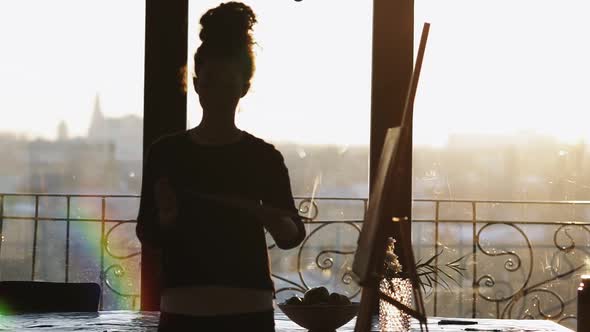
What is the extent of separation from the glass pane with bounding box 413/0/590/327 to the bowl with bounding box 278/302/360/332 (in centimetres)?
185

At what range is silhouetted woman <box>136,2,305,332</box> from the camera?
68.6 inches

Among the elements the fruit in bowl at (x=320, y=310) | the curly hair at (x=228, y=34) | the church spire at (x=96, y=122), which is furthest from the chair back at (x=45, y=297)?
the curly hair at (x=228, y=34)

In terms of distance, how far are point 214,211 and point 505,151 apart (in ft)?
9.79

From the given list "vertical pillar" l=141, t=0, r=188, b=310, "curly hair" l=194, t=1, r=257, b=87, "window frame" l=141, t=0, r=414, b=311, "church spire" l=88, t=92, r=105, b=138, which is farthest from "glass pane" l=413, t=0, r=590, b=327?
"curly hair" l=194, t=1, r=257, b=87

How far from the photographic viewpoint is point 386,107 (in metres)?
3.90

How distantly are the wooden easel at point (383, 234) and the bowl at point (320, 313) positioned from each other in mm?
396

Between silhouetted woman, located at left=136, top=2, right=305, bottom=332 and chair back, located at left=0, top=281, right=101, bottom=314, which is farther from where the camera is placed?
chair back, located at left=0, top=281, right=101, bottom=314

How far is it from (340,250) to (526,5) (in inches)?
58.3

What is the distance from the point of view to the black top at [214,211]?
1.74m

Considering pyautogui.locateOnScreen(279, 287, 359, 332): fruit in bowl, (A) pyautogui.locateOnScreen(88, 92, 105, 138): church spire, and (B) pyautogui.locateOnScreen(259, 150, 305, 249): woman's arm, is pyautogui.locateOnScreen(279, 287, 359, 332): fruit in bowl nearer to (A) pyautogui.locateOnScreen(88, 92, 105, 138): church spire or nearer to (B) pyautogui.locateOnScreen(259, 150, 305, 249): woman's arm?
(B) pyautogui.locateOnScreen(259, 150, 305, 249): woman's arm

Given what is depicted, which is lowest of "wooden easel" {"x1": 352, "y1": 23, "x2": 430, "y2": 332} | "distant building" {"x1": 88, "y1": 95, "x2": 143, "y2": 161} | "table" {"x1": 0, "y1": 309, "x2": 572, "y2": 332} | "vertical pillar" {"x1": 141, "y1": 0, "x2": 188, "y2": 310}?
"table" {"x1": 0, "y1": 309, "x2": 572, "y2": 332}

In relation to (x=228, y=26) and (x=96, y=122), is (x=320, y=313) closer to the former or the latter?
(x=228, y=26)

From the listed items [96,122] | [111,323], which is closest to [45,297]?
[111,323]

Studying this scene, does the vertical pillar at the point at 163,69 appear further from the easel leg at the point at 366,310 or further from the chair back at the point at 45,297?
the easel leg at the point at 366,310
